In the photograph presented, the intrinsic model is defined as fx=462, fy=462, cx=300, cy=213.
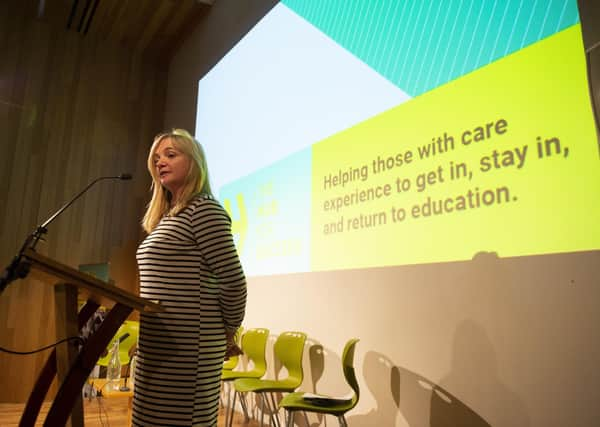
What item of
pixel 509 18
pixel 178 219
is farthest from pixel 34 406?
pixel 509 18

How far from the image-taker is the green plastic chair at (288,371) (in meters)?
3.00

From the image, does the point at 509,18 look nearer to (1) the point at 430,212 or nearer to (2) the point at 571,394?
(1) the point at 430,212

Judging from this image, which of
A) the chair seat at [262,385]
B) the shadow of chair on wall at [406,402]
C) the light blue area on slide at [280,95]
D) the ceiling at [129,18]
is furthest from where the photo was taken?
the ceiling at [129,18]

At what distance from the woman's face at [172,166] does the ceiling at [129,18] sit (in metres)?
5.36

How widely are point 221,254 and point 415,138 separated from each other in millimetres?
1663

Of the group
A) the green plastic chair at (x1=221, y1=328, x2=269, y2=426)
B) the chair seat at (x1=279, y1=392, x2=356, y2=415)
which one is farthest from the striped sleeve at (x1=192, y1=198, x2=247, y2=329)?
the green plastic chair at (x1=221, y1=328, x2=269, y2=426)

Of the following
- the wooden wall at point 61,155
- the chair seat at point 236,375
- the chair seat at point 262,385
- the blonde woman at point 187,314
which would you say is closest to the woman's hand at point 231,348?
the blonde woman at point 187,314

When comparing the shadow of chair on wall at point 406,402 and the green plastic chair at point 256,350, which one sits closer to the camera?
the shadow of chair on wall at point 406,402

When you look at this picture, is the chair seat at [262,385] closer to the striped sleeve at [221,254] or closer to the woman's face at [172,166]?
the striped sleeve at [221,254]

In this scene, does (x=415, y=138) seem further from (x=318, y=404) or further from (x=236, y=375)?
(x=236, y=375)

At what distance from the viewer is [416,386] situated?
2525 millimetres

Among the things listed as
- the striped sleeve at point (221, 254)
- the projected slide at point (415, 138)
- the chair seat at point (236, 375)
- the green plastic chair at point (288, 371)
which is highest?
the projected slide at point (415, 138)

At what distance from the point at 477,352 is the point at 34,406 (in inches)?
74.5

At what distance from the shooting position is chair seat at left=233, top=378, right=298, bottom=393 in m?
2.94
